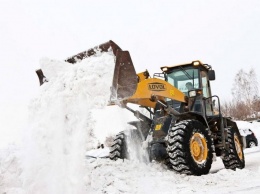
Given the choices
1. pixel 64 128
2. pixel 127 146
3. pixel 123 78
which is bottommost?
pixel 127 146

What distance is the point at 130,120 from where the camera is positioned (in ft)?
24.4

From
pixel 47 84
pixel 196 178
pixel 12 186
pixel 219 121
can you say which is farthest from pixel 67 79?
pixel 219 121

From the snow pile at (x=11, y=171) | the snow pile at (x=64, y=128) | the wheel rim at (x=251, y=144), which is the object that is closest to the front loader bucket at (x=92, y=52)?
the snow pile at (x=64, y=128)

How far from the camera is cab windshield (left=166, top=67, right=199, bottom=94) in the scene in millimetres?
8148

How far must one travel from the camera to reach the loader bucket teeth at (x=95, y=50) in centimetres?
559

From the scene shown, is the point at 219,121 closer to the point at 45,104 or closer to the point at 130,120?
the point at 130,120

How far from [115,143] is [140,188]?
6.91 ft

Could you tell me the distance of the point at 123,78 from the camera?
5559 mm

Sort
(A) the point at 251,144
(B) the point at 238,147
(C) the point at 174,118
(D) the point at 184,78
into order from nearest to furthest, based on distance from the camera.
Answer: (C) the point at 174,118, (D) the point at 184,78, (B) the point at 238,147, (A) the point at 251,144

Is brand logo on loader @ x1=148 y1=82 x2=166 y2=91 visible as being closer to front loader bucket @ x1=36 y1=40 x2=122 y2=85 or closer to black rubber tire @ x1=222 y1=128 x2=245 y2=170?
front loader bucket @ x1=36 y1=40 x2=122 y2=85

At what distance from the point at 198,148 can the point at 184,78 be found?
6.95 ft

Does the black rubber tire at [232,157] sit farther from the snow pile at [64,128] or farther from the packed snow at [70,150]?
the snow pile at [64,128]

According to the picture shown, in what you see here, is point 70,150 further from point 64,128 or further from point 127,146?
point 127,146

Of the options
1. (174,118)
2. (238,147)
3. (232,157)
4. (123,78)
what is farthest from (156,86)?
(238,147)
